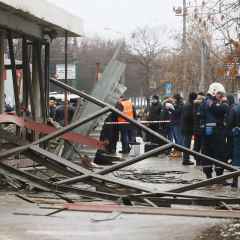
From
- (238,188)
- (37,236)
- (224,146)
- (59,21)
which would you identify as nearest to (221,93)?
(224,146)

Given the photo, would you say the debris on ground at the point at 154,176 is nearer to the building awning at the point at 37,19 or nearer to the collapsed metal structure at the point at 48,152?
the collapsed metal structure at the point at 48,152

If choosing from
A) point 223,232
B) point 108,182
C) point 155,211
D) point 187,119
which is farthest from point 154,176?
point 223,232

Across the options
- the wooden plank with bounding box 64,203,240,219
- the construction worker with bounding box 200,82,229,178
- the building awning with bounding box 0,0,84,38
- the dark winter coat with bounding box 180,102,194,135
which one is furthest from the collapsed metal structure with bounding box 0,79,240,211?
the dark winter coat with bounding box 180,102,194,135

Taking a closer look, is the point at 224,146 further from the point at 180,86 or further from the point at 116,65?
the point at 180,86

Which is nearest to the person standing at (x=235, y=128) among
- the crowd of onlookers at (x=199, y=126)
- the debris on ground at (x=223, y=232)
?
the crowd of onlookers at (x=199, y=126)

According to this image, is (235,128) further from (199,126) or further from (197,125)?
(197,125)

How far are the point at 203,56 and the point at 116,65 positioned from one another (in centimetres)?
3241

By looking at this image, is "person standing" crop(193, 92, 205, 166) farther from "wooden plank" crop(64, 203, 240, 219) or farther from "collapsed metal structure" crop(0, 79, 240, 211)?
"wooden plank" crop(64, 203, 240, 219)

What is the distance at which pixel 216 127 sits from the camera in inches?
550

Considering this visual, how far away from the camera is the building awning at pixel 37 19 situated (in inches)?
519

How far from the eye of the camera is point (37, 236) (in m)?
7.90

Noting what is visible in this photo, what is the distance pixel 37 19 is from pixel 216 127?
4151 millimetres

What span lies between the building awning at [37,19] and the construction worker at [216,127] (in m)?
3.68

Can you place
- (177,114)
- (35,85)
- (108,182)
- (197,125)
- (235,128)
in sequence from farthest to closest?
(177,114)
(35,85)
(197,125)
(235,128)
(108,182)
